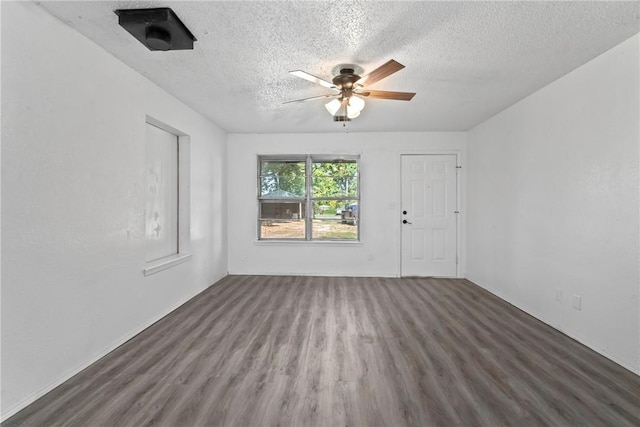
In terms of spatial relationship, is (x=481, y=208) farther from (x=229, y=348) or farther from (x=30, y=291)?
(x=30, y=291)

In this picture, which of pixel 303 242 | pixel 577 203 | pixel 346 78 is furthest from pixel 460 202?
pixel 346 78

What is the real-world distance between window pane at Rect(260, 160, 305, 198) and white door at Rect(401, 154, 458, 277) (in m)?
1.78

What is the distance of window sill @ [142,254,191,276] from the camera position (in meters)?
2.90

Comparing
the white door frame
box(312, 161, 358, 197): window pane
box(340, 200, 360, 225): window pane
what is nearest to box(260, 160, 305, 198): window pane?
box(312, 161, 358, 197): window pane

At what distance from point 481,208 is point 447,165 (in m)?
0.94

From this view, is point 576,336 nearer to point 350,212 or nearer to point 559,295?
point 559,295

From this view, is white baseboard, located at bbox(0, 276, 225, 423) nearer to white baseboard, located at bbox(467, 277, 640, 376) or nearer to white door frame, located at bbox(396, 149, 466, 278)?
white baseboard, located at bbox(467, 277, 640, 376)

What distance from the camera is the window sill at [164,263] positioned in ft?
9.51

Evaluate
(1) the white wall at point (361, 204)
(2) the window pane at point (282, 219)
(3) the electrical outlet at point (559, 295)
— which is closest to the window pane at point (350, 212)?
(1) the white wall at point (361, 204)

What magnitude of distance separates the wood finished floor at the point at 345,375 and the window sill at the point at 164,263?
1.75 feet

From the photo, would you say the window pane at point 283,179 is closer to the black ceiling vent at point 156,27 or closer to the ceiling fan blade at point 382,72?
the ceiling fan blade at point 382,72

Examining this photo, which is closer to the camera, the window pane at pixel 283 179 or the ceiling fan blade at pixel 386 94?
the ceiling fan blade at pixel 386 94

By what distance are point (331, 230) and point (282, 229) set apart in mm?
862

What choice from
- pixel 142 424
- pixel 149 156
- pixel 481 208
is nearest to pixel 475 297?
pixel 481 208
